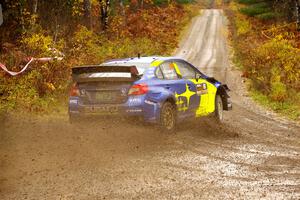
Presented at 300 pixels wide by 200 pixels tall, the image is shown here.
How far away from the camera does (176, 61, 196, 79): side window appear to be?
1129 centimetres

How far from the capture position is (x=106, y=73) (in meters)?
10.0

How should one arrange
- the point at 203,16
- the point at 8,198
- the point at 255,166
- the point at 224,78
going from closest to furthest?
the point at 8,198 → the point at 255,166 → the point at 224,78 → the point at 203,16

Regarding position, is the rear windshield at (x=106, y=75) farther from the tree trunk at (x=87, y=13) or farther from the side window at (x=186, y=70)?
the tree trunk at (x=87, y=13)

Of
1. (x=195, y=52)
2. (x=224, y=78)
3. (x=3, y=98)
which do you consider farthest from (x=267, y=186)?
(x=195, y=52)

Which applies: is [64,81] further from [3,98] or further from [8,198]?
[8,198]

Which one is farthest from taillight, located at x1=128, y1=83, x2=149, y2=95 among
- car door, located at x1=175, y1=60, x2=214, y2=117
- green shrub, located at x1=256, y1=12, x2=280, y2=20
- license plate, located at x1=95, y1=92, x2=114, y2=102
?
green shrub, located at x1=256, y1=12, x2=280, y2=20

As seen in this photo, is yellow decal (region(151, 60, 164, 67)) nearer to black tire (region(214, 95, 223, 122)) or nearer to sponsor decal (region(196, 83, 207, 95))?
sponsor decal (region(196, 83, 207, 95))

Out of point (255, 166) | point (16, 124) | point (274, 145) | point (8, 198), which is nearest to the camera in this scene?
point (8, 198)

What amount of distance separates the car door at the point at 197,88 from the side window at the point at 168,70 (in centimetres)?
15

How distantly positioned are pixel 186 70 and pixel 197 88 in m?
0.45

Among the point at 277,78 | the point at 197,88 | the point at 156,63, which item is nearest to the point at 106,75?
the point at 156,63

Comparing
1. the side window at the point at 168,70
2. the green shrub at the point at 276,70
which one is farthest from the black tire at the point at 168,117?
the green shrub at the point at 276,70

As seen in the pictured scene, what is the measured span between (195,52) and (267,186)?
3106 centimetres

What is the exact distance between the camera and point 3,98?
14.2 meters
